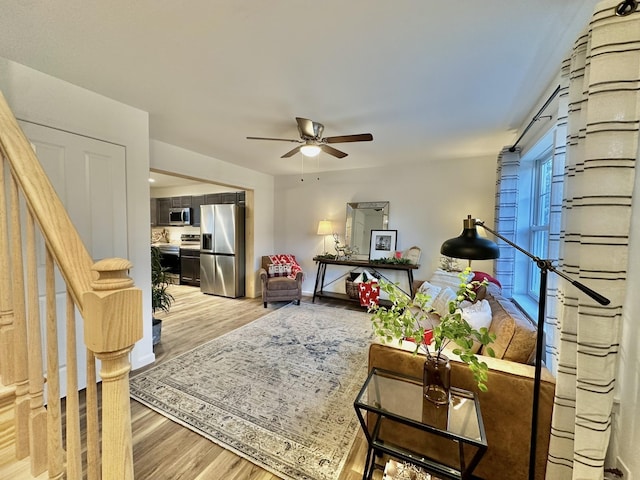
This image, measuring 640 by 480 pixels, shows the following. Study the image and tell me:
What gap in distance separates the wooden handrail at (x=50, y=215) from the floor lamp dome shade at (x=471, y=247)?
4.14ft

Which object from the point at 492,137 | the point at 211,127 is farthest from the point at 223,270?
the point at 492,137

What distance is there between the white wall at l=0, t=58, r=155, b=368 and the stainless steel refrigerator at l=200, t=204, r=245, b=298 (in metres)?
2.31

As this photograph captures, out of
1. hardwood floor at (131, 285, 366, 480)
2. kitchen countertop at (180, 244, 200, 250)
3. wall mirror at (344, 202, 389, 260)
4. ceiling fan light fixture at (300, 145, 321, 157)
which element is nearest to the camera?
hardwood floor at (131, 285, 366, 480)

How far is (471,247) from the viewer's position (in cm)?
121

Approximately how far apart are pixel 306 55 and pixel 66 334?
177 centimetres

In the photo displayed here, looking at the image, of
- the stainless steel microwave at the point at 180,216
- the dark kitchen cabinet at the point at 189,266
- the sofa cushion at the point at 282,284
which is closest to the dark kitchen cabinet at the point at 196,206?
the stainless steel microwave at the point at 180,216

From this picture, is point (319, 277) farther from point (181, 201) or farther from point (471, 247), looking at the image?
point (471, 247)

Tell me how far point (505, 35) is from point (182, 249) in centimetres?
619

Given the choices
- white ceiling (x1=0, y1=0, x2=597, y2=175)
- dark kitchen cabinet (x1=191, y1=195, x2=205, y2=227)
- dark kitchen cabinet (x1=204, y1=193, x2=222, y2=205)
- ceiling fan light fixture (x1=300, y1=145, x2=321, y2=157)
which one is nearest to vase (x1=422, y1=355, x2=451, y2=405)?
white ceiling (x1=0, y1=0, x2=597, y2=175)

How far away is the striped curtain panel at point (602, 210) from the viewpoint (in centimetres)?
96

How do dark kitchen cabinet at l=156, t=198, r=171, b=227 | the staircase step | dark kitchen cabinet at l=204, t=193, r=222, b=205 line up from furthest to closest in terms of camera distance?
1. dark kitchen cabinet at l=156, t=198, r=171, b=227
2. dark kitchen cabinet at l=204, t=193, r=222, b=205
3. the staircase step

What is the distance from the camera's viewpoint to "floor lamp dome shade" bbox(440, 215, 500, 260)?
3.91 feet

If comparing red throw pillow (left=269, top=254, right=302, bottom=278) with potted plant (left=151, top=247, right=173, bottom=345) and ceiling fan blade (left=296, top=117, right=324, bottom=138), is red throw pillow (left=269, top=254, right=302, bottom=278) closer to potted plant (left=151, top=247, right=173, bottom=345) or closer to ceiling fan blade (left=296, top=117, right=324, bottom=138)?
potted plant (left=151, top=247, right=173, bottom=345)

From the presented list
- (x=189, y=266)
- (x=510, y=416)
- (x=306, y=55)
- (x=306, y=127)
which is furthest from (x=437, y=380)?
(x=189, y=266)
